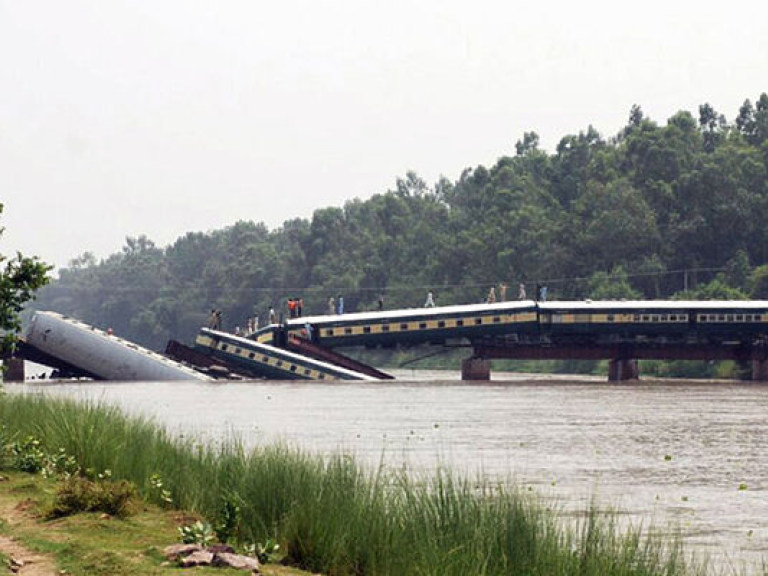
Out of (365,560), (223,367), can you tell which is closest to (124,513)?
(365,560)

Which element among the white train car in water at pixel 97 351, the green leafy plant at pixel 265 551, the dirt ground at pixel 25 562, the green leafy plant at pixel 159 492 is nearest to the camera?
the dirt ground at pixel 25 562

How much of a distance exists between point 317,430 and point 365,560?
1194 inches

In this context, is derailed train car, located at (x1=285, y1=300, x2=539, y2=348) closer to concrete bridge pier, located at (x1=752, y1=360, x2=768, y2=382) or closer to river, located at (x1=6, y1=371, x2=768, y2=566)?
river, located at (x1=6, y1=371, x2=768, y2=566)

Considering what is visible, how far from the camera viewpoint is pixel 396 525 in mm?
17406

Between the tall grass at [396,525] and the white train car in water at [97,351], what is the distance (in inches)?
2784

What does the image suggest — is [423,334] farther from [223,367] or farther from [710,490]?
[710,490]

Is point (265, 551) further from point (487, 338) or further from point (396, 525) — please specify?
point (487, 338)

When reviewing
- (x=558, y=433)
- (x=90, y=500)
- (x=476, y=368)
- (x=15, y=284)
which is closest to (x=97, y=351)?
(x=476, y=368)

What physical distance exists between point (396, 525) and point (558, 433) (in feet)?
97.9

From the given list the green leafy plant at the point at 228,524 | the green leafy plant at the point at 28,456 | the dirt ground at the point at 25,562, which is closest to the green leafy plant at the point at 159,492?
the green leafy plant at the point at 228,524

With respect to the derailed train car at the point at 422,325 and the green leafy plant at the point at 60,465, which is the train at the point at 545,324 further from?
the green leafy plant at the point at 60,465

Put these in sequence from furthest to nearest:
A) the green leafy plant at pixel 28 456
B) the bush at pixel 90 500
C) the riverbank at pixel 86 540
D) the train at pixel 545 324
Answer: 1. the train at pixel 545 324
2. the green leafy plant at pixel 28 456
3. the bush at pixel 90 500
4. the riverbank at pixel 86 540

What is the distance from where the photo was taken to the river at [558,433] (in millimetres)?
27219

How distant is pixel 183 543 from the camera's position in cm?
1803
